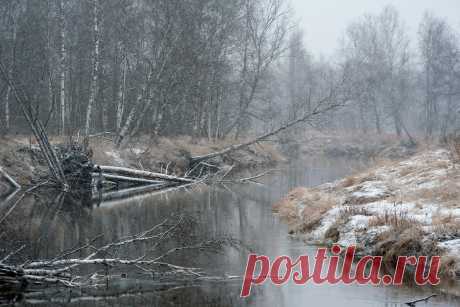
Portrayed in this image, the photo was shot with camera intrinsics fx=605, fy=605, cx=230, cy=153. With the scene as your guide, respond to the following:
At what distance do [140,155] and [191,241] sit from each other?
1591 centimetres

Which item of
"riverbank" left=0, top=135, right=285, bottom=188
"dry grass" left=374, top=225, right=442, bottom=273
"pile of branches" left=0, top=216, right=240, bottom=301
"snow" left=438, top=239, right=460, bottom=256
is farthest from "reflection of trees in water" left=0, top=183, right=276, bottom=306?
"snow" left=438, top=239, right=460, bottom=256

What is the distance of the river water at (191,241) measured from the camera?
809cm

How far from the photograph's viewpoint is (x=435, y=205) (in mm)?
11883

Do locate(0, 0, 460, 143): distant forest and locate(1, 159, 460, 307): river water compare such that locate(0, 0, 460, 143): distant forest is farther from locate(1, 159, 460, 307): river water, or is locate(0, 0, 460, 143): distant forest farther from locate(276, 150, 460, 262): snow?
locate(276, 150, 460, 262): snow

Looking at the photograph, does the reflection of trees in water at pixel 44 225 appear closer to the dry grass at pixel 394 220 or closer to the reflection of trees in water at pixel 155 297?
the reflection of trees in water at pixel 155 297

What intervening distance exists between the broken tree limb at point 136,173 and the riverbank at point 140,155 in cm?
76

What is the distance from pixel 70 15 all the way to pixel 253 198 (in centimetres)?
1508

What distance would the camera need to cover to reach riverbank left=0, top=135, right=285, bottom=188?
855 inches

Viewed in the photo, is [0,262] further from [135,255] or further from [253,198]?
[253,198]

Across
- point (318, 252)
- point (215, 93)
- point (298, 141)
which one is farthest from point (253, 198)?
point (298, 141)

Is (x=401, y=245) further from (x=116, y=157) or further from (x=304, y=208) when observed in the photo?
(x=116, y=157)

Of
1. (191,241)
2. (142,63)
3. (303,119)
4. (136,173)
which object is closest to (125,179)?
(136,173)

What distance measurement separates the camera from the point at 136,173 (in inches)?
931

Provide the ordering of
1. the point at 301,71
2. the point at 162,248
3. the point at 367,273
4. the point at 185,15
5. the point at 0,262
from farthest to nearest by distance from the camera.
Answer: the point at 301,71 → the point at 185,15 → the point at 162,248 → the point at 367,273 → the point at 0,262
